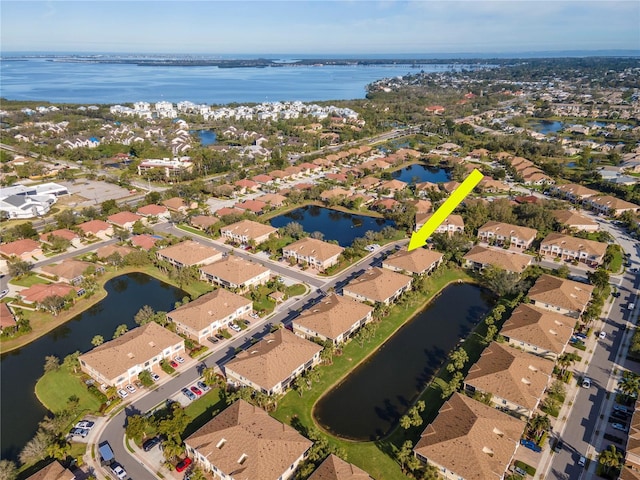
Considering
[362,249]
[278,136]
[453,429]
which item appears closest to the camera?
[453,429]

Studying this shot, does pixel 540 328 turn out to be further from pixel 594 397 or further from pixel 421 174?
pixel 421 174

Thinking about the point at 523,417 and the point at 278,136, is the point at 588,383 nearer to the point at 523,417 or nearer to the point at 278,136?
the point at 523,417

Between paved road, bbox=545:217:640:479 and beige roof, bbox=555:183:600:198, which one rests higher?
beige roof, bbox=555:183:600:198

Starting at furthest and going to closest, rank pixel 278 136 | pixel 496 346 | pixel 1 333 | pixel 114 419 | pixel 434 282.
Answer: pixel 278 136, pixel 434 282, pixel 1 333, pixel 496 346, pixel 114 419

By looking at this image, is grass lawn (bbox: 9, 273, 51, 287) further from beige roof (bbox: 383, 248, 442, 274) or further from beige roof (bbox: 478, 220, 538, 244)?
beige roof (bbox: 478, 220, 538, 244)

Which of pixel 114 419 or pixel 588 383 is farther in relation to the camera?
pixel 588 383

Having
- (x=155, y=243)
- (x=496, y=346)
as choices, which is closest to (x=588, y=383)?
(x=496, y=346)

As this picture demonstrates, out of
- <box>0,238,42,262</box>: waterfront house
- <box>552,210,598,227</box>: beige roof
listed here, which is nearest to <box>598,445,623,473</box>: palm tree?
<box>552,210,598,227</box>: beige roof
